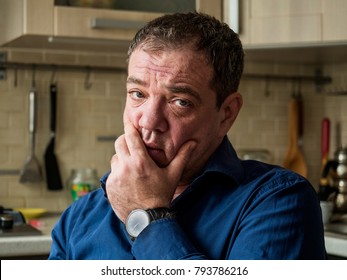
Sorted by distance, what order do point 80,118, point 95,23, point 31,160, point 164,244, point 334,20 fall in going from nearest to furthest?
point 164,244 < point 95,23 < point 334,20 < point 31,160 < point 80,118

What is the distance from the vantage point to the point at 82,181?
284 centimetres

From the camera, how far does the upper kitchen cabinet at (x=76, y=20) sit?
8.16 ft

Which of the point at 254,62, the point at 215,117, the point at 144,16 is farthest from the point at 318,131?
the point at 215,117

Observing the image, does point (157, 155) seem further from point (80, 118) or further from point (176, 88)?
point (80, 118)

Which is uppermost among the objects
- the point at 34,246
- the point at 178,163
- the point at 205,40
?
the point at 205,40

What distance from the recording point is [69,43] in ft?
8.79

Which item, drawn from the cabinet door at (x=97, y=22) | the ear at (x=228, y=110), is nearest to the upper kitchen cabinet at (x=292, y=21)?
the cabinet door at (x=97, y=22)

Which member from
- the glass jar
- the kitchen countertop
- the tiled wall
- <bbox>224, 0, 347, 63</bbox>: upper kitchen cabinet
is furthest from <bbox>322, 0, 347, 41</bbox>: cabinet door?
the glass jar

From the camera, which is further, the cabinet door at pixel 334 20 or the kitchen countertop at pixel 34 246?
the cabinet door at pixel 334 20

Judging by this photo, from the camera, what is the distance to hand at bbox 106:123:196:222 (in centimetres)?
129

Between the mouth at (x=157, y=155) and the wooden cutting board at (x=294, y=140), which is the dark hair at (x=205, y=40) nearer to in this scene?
the mouth at (x=157, y=155)

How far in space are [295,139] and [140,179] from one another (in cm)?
201

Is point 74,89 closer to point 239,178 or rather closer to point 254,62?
point 254,62

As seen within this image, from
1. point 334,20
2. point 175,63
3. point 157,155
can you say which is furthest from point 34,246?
point 334,20
